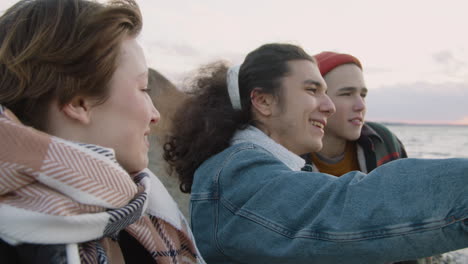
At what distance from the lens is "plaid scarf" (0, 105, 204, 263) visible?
3.42 ft

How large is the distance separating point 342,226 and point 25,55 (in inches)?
46.4

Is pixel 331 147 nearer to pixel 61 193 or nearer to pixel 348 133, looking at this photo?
pixel 348 133

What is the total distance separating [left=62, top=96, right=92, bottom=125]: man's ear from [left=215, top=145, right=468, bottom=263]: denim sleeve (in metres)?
0.76

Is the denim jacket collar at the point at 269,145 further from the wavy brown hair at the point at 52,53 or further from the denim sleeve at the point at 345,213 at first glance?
the wavy brown hair at the point at 52,53

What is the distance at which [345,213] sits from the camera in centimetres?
138

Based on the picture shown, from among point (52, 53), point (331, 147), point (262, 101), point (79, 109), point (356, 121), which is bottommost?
point (331, 147)

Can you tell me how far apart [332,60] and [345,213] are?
256 cm

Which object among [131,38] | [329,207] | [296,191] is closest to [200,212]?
[296,191]

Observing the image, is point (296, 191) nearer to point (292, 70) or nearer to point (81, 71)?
point (81, 71)

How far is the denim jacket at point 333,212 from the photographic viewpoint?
1.23 meters

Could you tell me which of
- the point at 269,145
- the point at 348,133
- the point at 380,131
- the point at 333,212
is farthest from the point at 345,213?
the point at 380,131

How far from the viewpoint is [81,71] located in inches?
49.8

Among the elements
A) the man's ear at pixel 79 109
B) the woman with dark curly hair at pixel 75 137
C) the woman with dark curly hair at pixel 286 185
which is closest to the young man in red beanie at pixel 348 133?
the woman with dark curly hair at pixel 286 185

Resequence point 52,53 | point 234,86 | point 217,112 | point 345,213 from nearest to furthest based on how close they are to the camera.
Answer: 1. point 52,53
2. point 345,213
3. point 217,112
4. point 234,86
